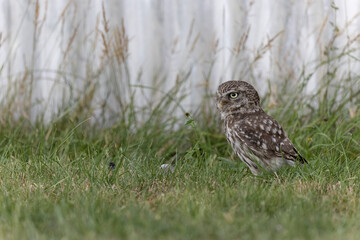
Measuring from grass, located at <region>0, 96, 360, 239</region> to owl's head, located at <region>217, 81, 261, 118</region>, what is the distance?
42 centimetres

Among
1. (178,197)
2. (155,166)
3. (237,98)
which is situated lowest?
(155,166)

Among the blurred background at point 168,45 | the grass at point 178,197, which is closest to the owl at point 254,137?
the grass at point 178,197

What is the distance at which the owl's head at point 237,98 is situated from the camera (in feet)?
12.7

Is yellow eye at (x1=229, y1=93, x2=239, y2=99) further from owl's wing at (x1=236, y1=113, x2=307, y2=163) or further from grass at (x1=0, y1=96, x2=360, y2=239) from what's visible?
grass at (x1=0, y1=96, x2=360, y2=239)

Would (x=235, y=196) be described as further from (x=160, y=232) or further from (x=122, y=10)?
(x=122, y=10)

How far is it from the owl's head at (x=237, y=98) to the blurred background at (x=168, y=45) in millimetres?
1542

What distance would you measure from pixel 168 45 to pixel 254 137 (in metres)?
2.21

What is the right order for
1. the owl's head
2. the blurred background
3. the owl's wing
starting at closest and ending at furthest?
the owl's wing, the owl's head, the blurred background

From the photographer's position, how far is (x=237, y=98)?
390 centimetres

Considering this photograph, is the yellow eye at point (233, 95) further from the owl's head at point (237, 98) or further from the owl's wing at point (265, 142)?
the owl's wing at point (265, 142)

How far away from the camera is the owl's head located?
12.7 feet

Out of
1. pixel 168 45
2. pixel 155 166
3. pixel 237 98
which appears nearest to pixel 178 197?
pixel 155 166

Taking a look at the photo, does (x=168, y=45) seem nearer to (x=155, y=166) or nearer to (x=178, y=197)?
(x=155, y=166)

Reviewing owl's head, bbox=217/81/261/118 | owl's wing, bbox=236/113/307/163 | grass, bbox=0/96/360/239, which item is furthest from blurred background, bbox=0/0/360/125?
owl's wing, bbox=236/113/307/163
